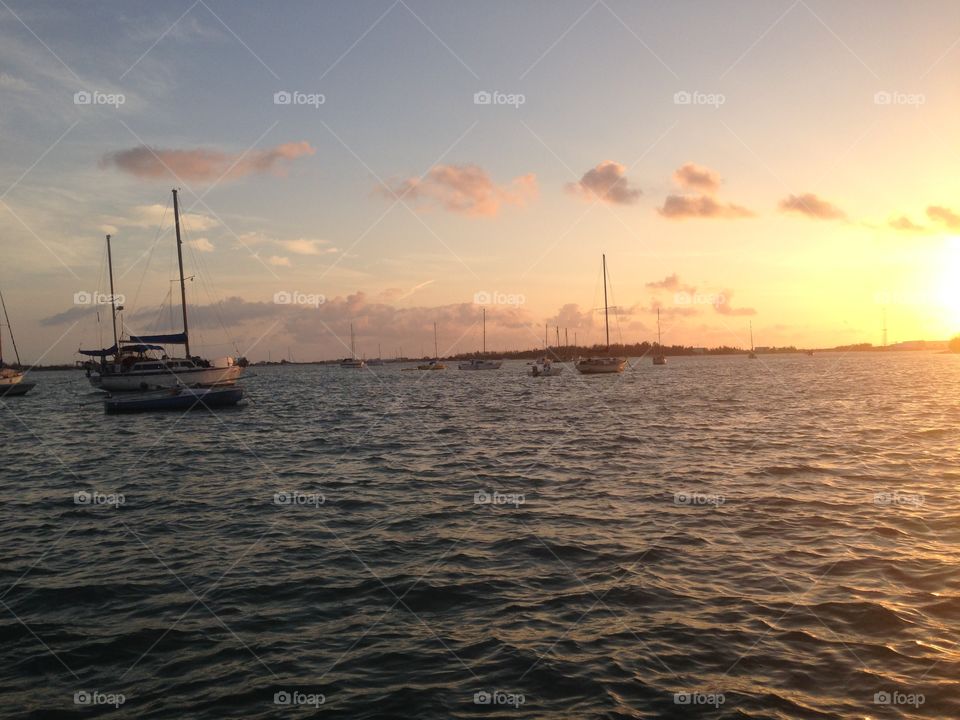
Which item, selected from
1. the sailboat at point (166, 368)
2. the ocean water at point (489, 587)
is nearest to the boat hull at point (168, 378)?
the sailboat at point (166, 368)

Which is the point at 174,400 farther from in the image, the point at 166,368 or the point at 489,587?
the point at 489,587

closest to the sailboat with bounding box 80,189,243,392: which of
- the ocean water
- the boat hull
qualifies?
the boat hull

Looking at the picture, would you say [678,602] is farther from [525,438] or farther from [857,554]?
[525,438]

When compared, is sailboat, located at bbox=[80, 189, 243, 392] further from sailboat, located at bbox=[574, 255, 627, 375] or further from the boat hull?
sailboat, located at bbox=[574, 255, 627, 375]

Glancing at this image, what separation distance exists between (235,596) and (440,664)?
4.31 meters

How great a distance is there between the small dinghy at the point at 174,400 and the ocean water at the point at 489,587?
24911 mm

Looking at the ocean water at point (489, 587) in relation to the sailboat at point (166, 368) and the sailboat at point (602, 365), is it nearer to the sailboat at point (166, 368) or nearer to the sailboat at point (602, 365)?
the sailboat at point (166, 368)

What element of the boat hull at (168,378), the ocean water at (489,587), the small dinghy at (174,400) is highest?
the boat hull at (168,378)

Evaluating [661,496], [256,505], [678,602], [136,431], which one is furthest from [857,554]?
[136,431]

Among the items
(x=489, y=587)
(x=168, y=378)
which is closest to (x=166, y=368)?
(x=168, y=378)

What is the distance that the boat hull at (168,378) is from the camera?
59.2 m

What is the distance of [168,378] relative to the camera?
6050 centimetres

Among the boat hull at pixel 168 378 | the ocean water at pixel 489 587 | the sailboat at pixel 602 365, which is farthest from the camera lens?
the sailboat at pixel 602 365

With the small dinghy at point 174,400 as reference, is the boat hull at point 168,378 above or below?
above
